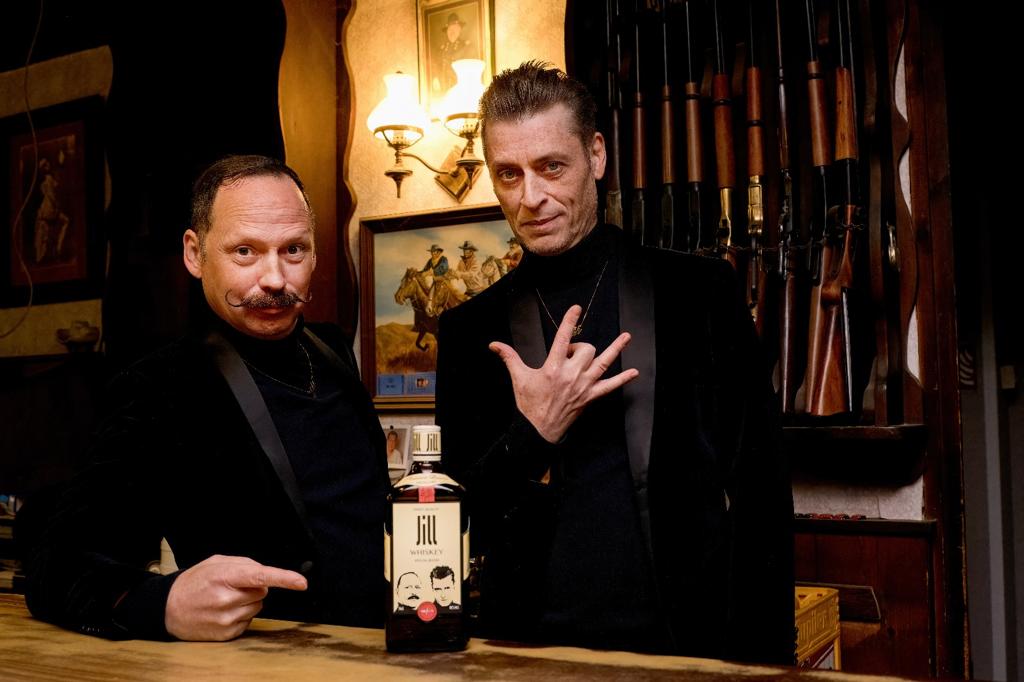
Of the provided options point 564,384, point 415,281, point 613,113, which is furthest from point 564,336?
point 415,281

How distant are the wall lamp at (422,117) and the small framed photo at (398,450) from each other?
36.0 inches

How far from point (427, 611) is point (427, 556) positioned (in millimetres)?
65

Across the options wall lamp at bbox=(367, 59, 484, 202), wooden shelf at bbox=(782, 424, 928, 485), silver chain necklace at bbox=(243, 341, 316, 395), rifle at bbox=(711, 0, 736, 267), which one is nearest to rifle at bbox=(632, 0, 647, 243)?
rifle at bbox=(711, 0, 736, 267)

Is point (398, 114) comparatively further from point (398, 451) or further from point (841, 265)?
point (841, 265)

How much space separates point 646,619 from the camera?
142 centimetres

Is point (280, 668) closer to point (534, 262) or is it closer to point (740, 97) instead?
point (534, 262)

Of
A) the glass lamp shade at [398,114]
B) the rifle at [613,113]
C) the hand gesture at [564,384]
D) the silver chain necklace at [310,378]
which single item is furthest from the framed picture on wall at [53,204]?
the hand gesture at [564,384]

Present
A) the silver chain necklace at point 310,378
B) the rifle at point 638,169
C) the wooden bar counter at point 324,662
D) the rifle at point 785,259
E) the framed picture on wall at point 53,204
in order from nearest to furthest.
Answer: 1. the wooden bar counter at point 324,662
2. the silver chain necklace at point 310,378
3. the rifle at point 785,259
4. the rifle at point 638,169
5. the framed picture on wall at point 53,204

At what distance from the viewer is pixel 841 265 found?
2.53 m

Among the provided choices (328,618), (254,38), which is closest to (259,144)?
(254,38)

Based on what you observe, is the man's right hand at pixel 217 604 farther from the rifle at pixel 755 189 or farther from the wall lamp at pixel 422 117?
the wall lamp at pixel 422 117

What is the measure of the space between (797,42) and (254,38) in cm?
197

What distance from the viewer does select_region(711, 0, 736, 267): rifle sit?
2.76 metres

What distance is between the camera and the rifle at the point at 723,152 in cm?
276
